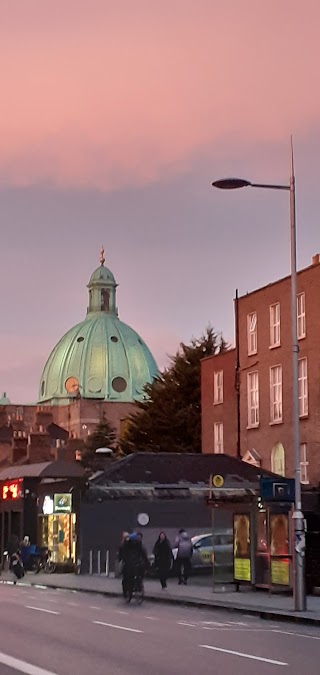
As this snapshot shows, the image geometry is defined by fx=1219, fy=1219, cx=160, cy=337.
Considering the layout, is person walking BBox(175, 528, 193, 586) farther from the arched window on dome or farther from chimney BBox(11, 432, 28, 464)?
the arched window on dome

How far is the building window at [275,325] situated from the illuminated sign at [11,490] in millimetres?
13445

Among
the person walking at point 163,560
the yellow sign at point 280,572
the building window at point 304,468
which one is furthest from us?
the building window at point 304,468

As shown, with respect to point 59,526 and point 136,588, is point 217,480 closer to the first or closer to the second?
point 136,588

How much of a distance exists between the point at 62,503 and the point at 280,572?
23.1 metres

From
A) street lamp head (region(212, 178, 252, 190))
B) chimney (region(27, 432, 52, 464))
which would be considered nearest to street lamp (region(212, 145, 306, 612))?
street lamp head (region(212, 178, 252, 190))

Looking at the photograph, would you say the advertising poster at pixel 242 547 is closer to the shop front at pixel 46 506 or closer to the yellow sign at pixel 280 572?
the yellow sign at pixel 280 572

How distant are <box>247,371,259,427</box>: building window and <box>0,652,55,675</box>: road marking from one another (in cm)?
4182

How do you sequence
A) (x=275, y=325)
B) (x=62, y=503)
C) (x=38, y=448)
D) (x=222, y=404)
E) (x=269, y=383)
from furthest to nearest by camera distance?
1. (x=38, y=448)
2. (x=222, y=404)
3. (x=269, y=383)
4. (x=275, y=325)
5. (x=62, y=503)

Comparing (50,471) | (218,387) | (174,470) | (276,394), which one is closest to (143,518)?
(174,470)

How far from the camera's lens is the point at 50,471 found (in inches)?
2120

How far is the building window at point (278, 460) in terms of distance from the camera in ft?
179

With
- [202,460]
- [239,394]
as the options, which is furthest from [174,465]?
[239,394]

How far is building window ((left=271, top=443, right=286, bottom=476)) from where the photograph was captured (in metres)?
54.4

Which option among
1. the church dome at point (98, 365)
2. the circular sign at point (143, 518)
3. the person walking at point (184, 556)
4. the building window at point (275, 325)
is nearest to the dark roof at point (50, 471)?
the circular sign at point (143, 518)
